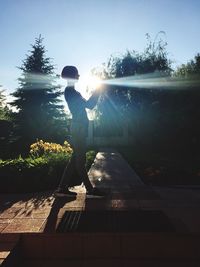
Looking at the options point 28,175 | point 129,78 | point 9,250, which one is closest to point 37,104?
point 129,78

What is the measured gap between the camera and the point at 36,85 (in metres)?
25.5

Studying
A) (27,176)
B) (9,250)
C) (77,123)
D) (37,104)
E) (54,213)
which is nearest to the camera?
(9,250)

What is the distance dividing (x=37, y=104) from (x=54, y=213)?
71.5 feet

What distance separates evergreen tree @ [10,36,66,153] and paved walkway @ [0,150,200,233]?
18417 mm

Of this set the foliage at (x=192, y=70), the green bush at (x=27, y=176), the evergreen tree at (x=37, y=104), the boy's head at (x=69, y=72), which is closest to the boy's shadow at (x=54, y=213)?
the green bush at (x=27, y=176)

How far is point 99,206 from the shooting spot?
4168 millimetres

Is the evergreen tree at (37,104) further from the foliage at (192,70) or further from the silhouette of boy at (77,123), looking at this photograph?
the silhouette of boy at (77,123)

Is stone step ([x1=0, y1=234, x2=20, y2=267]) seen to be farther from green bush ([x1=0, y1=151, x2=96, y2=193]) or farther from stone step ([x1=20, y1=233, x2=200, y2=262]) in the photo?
green bush ([x1=0, y1=151, x2=96, y2=193])

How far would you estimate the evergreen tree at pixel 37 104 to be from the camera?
2398 cm

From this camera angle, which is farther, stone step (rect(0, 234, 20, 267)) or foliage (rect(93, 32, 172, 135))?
foliage (rect(93, 32, 172, 135))

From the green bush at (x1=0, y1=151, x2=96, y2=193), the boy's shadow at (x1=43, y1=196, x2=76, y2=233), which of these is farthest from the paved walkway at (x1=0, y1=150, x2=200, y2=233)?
the green bush at (x1=0, y1=151, x2=96, y2=193)

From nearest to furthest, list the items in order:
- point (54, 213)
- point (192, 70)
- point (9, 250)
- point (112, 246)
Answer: point (9, 250)
point (112, 246)
point (54, 213)
point (192, 70)

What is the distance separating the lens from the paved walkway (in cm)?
339

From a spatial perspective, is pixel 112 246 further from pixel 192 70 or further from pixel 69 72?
pixel 192 70
